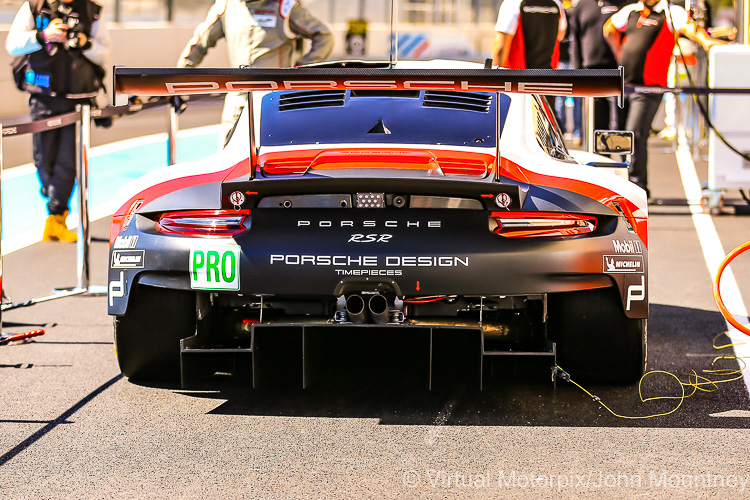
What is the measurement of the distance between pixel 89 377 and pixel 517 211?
2152 millimetres

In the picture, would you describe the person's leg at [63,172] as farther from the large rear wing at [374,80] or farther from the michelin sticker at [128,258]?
the large rear wing at [374,80]

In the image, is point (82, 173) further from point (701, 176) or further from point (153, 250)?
point (701, 176)

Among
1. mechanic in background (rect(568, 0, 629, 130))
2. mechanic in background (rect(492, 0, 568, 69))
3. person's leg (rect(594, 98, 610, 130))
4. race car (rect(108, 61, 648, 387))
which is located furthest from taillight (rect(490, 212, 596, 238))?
person's leg (rect(594, 98, 610, 130))

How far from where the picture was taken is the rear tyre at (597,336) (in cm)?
468

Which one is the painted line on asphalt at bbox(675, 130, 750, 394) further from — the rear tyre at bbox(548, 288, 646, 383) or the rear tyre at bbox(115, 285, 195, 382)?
the rear tyre at bbox(115, 285, 195, 382)

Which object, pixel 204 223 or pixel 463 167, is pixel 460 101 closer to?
pixel 463 167

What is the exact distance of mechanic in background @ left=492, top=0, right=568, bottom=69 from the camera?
34.1ft

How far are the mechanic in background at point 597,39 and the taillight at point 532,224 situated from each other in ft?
23.2

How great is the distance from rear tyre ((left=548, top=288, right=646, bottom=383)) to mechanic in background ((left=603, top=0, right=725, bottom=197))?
6.17 meters

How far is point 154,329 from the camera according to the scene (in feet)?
15.8

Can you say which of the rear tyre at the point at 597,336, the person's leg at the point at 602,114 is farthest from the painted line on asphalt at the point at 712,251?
the person's leg at the point at 602,114

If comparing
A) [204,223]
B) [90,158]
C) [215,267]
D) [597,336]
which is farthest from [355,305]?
[90,158]

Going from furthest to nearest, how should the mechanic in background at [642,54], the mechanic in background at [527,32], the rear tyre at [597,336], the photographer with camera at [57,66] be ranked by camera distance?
1. the mechanic in background at [642,54]
2. the mechanic in background at [527,32]
3. the photographer with camera at [57,66]
4. the rear tyre at [597,336]

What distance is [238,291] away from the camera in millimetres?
4453
